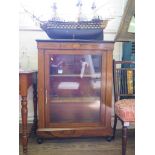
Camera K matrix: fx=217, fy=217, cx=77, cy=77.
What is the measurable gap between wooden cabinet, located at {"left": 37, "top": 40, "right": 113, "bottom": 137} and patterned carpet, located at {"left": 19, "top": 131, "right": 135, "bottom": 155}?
0.31 feet

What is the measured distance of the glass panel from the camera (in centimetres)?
191

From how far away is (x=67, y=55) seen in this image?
1.87 m

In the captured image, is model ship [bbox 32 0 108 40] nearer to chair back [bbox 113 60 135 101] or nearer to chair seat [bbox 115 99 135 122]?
chair back [bbox 113 60 135 101]

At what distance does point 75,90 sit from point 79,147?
497 mm

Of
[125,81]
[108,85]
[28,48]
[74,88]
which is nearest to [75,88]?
[74,88]

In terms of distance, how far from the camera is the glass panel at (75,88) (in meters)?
1.91

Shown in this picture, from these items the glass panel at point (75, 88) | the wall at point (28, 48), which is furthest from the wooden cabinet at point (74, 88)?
the wall at point (28, 48)

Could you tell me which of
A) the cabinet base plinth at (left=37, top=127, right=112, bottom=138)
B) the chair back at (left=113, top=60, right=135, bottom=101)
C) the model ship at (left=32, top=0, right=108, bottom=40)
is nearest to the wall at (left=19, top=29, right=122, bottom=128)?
the model ship at (left=32, top=0, right=108, bottom=40)

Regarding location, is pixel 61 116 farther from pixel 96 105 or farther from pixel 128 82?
Answer: pixel 128 82

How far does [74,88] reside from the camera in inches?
77.9

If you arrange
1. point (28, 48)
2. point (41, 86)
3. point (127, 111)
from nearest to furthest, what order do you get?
point (127, 111)
point (41, 86)
point (28, 48)

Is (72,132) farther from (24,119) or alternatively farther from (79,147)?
(24,119)

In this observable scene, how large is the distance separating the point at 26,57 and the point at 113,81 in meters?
0.92
